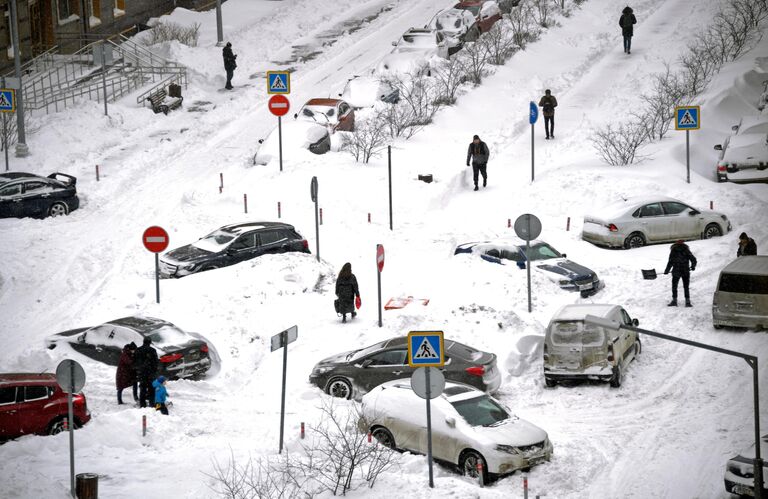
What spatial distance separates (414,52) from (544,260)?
1826cm

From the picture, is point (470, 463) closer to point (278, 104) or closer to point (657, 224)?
point (657, 224)

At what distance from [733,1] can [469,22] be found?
11.2 m

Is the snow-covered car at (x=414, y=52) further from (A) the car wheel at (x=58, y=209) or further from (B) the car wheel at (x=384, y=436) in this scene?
(B) the car wheel at (x=384, y=436)

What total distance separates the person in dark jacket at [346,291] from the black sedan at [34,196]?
34.0 feet

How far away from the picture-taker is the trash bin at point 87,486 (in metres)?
13.9

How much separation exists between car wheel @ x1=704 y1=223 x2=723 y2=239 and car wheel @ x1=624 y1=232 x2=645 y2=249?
63.7 inches

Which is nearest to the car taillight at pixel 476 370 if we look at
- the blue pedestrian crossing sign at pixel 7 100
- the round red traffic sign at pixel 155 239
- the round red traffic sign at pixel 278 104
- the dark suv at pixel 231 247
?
the round red traffic sign at pixel 155 239

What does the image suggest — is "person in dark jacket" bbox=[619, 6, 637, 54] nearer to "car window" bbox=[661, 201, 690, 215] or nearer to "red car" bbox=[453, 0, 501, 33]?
"red car" bbox=[453, 0, 501, 33]

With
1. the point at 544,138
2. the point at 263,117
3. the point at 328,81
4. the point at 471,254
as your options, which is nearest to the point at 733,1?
the point at 544,138

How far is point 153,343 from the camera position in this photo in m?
19.7

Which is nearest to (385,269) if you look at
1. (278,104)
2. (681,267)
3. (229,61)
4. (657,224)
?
(657,224)

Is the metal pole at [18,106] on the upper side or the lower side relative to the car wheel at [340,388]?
upper

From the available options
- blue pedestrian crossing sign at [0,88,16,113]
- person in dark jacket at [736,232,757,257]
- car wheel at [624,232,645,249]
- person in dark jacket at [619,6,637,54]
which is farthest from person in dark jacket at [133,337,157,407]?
person in dark jacket at [619,6,637,54]

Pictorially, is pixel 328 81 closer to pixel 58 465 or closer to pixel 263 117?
pixel 263 117
